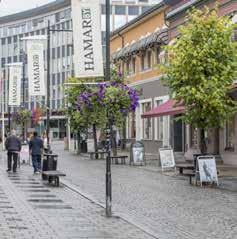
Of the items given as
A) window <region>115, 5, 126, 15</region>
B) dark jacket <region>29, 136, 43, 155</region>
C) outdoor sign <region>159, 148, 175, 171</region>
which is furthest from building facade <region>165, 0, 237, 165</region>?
window <region>115, 5, 126, 15</region>

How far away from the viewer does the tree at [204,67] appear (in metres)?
20.7

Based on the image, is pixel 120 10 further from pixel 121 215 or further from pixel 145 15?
pixel 121 215

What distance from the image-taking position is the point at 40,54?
32.7 metres

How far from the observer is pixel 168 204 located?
15516 millimetres

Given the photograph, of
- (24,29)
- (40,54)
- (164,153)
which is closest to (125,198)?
(164,153)

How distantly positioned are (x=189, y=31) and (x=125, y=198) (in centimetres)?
696

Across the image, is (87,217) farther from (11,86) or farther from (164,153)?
(11,86)

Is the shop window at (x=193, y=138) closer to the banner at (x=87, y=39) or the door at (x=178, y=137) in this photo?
the door at (x=178, y=137)

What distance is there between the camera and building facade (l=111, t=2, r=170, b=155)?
125ft

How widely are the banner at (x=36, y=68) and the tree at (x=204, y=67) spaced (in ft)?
39.8

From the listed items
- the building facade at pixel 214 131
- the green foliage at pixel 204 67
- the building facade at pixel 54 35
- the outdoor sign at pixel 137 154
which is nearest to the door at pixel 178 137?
the building facade at pixel 214 131

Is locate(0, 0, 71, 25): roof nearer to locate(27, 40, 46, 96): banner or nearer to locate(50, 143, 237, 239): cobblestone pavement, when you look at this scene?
locate(27, 40, 46, 96): banner

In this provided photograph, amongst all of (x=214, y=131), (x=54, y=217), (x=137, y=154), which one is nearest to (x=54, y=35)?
(x=137, y=154)

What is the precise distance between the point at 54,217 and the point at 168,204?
141 inches
